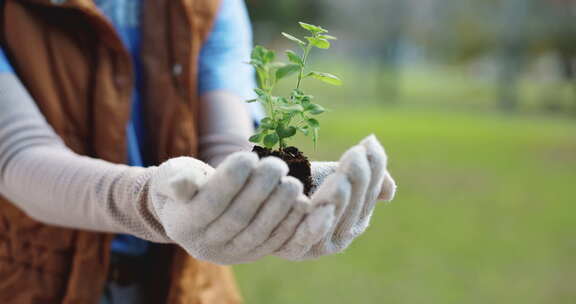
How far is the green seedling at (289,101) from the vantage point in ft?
4.63

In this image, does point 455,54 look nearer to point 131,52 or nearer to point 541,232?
point 541,232

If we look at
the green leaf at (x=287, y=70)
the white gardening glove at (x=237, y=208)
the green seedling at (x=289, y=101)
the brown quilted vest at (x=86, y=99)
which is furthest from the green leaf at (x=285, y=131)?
the brown quilted vest at (x=86, y=99)

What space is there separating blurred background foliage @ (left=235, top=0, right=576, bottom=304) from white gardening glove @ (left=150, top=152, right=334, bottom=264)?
1.62 metres

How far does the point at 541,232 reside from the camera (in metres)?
6.47

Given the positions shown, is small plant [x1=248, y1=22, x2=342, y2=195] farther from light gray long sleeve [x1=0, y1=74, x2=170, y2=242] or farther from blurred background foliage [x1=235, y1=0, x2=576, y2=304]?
blurred background foliage [x1=235, y1=0, x2=576, y2=304]

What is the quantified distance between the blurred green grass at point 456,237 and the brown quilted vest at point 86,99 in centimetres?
247

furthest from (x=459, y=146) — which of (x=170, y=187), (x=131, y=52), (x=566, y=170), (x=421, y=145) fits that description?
(x=170, y=187)

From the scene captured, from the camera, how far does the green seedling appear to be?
1.41 m

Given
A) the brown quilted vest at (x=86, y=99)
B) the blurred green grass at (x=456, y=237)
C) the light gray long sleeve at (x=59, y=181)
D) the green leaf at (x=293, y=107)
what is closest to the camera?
the green leaf at (x=293, y=107)

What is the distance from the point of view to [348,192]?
1.19m

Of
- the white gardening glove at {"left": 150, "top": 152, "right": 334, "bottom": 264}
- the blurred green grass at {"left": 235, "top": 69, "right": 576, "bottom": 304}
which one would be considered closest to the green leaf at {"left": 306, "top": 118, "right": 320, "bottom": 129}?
the white gardening glove at {"left": 150, "top": 152, "right": 334, "bottom": 264}

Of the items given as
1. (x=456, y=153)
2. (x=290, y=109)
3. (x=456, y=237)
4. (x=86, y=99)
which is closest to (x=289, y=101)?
(x=290, y=109)

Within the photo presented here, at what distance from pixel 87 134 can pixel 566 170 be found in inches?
329

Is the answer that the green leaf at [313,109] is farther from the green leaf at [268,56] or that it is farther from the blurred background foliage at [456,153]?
the blurred background foliage at [456,153]
